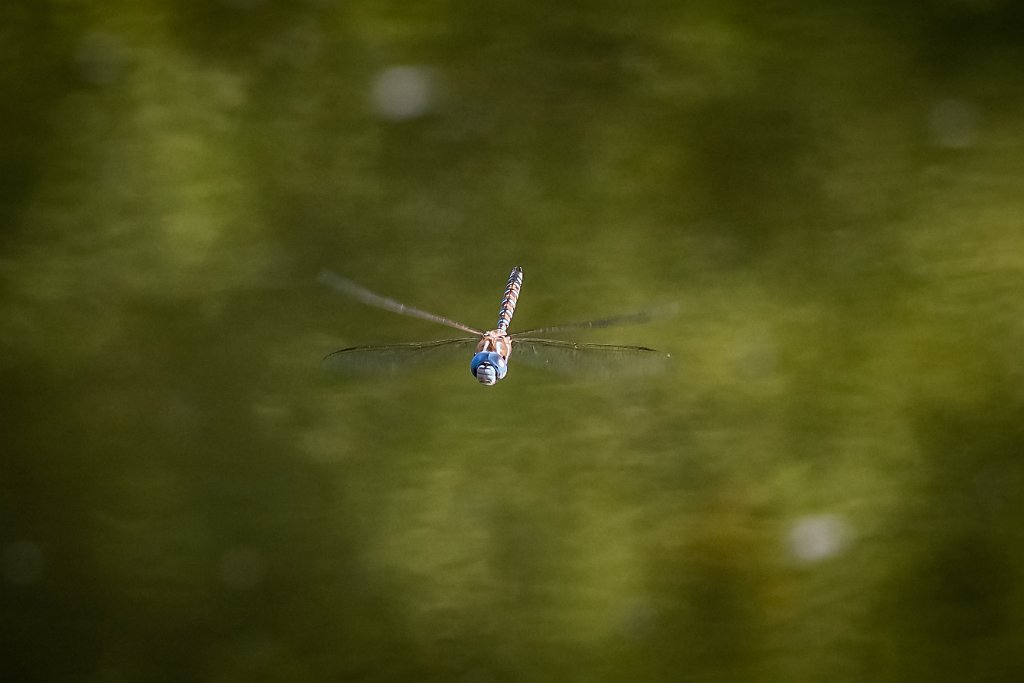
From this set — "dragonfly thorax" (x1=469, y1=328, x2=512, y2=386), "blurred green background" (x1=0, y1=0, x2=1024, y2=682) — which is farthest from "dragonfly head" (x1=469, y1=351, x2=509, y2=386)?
"blurred green background" (x1=0, y1=0, x2=1024, y2=682)

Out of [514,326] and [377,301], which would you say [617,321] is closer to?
[514,326]

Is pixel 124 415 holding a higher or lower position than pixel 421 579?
higher

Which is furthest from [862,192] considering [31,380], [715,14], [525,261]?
[31,380]

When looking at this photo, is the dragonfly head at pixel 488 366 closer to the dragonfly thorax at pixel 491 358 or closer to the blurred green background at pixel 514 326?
the dragonfly thorax at pixel 491 358

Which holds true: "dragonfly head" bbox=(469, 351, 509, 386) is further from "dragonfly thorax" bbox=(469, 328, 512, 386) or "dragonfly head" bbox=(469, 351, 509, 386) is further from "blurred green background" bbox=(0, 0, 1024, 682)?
"blurred green background" bbox=(0, 0, 1024, 682)

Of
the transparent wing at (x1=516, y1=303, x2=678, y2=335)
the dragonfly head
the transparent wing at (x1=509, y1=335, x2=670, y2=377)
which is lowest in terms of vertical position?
the dragonfly head

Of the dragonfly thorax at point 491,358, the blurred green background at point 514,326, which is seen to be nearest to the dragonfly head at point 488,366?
the dragonfly thorax at point 491,358

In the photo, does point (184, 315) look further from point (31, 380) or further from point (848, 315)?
point (848, 315)
